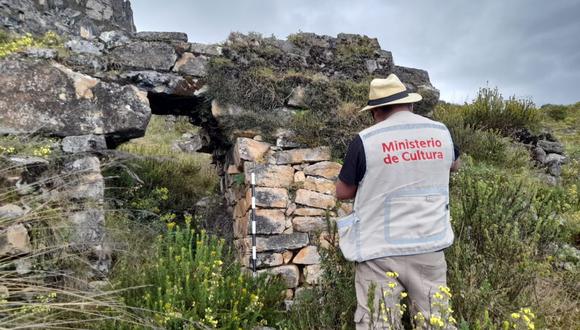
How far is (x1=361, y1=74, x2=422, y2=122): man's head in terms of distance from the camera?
2959mm

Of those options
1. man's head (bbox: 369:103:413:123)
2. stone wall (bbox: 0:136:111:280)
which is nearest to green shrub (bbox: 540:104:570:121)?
man's head (bbox: 369:103:413:123)

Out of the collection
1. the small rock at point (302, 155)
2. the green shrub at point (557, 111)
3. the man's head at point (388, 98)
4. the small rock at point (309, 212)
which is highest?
the green shrub at point (557, 111)

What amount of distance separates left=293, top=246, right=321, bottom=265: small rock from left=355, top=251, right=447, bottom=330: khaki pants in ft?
7.32

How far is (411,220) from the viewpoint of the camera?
2.70 m

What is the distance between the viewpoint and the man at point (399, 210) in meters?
2.71

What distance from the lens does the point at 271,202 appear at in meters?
5.12

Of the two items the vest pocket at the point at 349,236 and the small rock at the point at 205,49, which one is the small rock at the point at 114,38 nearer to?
the small rock at the point at 205,49

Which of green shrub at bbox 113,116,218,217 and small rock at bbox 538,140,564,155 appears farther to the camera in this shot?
small rock at bbox 538,140,564,155

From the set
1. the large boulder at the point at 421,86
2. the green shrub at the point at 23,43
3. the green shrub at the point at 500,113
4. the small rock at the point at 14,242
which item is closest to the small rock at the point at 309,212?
the large boulder at the point at 421,86

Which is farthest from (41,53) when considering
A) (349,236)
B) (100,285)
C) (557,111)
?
(557,111)

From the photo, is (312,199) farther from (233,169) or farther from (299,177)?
(233,169)

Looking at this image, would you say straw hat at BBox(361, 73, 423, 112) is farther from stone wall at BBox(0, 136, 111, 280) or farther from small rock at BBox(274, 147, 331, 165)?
small rock at BBox(274, 147, 331, 165)

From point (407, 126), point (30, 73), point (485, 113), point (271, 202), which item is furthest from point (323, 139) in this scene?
point (485, 113)

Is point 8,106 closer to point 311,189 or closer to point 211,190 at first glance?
point 311,189
